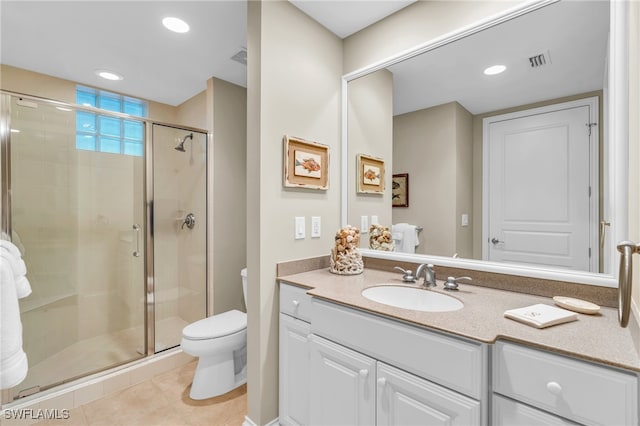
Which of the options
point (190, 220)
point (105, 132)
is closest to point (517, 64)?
point (190, 220)

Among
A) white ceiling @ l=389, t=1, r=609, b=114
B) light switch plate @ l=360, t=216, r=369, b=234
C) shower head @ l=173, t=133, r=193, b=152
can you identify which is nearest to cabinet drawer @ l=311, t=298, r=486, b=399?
light switch plate @ l=360, t=216, r=369, b=234

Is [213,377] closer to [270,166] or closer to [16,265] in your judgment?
[16,265]

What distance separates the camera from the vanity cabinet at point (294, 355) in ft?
4.63

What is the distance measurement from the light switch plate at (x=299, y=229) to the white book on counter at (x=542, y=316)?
1069 millimetres

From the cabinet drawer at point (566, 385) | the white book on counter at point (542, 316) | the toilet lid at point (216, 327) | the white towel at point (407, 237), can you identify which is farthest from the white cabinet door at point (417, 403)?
the toilet lid at point (216, 327)

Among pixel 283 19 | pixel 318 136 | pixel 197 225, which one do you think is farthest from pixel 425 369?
pixel 197 225

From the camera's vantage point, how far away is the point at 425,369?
96 centimetres

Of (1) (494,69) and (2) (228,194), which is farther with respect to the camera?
(2) (228,194)

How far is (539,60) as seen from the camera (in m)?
1.29

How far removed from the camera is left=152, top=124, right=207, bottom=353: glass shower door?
2600 millimetres

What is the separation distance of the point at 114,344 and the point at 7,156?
161cm

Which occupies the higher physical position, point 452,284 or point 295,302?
point 452,284

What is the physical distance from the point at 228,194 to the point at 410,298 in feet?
6.54

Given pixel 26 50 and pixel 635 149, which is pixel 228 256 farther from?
pixel 635 149
